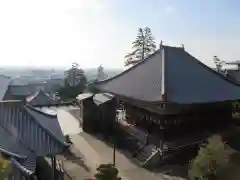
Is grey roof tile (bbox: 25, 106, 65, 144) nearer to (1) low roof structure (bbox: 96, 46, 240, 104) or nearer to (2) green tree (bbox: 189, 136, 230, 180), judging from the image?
(2) green tree (bbox: 189, 136, 230, 180)

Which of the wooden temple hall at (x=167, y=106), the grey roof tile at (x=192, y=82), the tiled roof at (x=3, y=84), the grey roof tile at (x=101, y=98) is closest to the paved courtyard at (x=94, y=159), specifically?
the wooden temple hall at (x=167, y=106)

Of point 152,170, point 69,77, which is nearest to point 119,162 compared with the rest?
point 152,170

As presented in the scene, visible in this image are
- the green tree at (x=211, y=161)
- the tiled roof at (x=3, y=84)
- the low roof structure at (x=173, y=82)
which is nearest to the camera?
the green tree at (x=211, y=161)

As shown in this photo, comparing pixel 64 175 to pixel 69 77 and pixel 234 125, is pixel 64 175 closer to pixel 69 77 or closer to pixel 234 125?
pixel 234 125

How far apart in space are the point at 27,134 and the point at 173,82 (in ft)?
33.4

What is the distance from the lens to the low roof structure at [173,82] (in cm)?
1651

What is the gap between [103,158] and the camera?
16.7m

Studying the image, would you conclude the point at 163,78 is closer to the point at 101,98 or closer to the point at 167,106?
the point at 167,106

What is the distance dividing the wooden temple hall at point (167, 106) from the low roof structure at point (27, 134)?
7.01 m

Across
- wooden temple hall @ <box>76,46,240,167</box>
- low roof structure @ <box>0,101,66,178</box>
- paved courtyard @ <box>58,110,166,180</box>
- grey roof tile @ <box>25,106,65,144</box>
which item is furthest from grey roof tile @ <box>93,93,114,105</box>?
low roof structure @ <box>0,101,66,178</box>

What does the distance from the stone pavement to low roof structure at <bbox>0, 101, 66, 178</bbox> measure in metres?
5.36

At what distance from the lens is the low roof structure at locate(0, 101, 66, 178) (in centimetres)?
970

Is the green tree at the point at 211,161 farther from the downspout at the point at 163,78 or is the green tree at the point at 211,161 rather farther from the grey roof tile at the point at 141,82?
the grey roof tile at the point at 141,82

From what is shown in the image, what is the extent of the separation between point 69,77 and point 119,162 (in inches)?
1593
